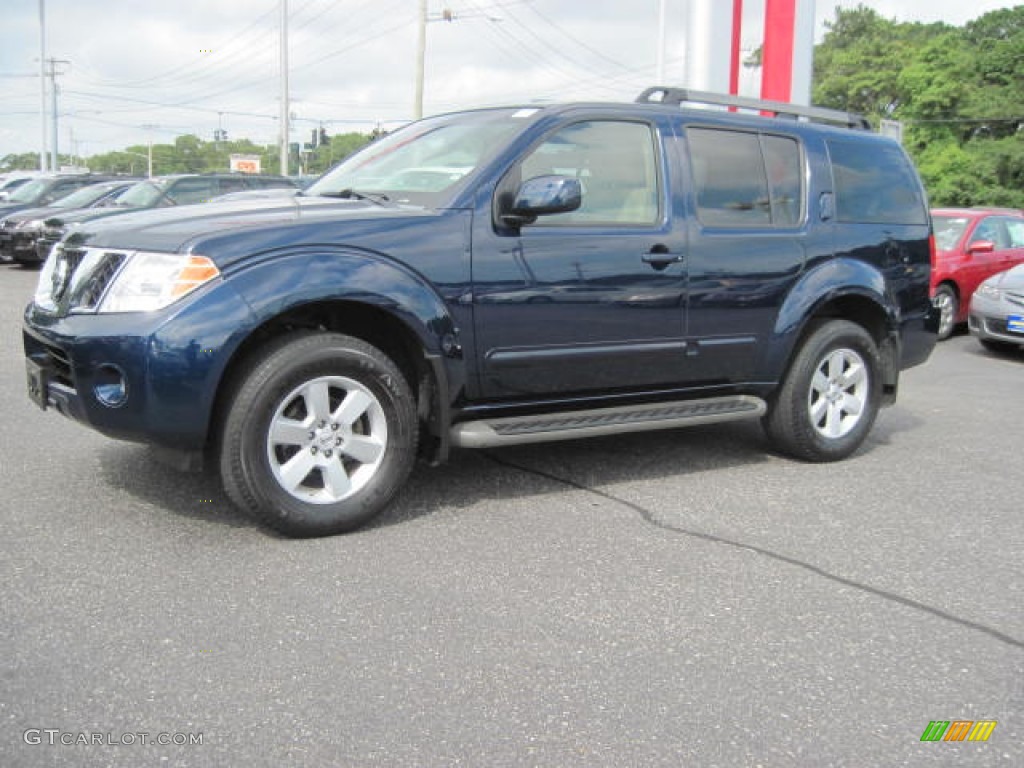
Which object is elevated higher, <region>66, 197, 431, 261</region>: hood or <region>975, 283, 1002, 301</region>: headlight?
<region>66, 197, 431, 261</region>: hood

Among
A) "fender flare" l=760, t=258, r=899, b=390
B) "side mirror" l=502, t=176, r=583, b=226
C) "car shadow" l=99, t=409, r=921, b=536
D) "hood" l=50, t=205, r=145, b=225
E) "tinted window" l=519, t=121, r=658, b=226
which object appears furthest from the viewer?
"hood" l=50, t=205, r=145, b=225

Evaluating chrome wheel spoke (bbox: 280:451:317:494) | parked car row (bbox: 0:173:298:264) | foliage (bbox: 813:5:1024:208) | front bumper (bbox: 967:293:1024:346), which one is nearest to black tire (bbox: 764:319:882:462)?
chrome wheel spoke (bbox: 280:451:317:494)

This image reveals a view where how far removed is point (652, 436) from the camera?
19.8 ft

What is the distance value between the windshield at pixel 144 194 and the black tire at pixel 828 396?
39.6 ft

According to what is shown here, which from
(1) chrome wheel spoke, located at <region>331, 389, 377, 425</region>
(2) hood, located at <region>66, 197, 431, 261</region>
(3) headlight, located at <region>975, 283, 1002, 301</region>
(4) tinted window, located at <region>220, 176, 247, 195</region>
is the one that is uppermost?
(4) tinted window, located at <region>220, 176, 247, 195</region>

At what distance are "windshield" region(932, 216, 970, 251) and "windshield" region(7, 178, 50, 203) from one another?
15739 millimetres

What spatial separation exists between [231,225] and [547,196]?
131 cm

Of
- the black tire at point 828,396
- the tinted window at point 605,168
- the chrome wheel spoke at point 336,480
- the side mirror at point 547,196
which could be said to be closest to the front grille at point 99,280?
the chrome wheel spoke at point 336,480

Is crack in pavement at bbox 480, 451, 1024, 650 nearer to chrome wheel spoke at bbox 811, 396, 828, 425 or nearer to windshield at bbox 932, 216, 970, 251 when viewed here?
chrome wheel spoke at bbox 811, 396, 828, 425

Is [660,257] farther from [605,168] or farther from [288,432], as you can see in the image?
[288,432]

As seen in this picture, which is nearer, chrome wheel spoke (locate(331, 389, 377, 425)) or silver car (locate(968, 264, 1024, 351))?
chrome wheel spoke (locate(331, 389, 377, 425))

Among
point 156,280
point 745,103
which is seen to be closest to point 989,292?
point 745,103

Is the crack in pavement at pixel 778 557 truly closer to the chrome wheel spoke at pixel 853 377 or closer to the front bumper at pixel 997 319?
the chrome wheel spoke at pixel 853 377

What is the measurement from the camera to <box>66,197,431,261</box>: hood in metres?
3.74
